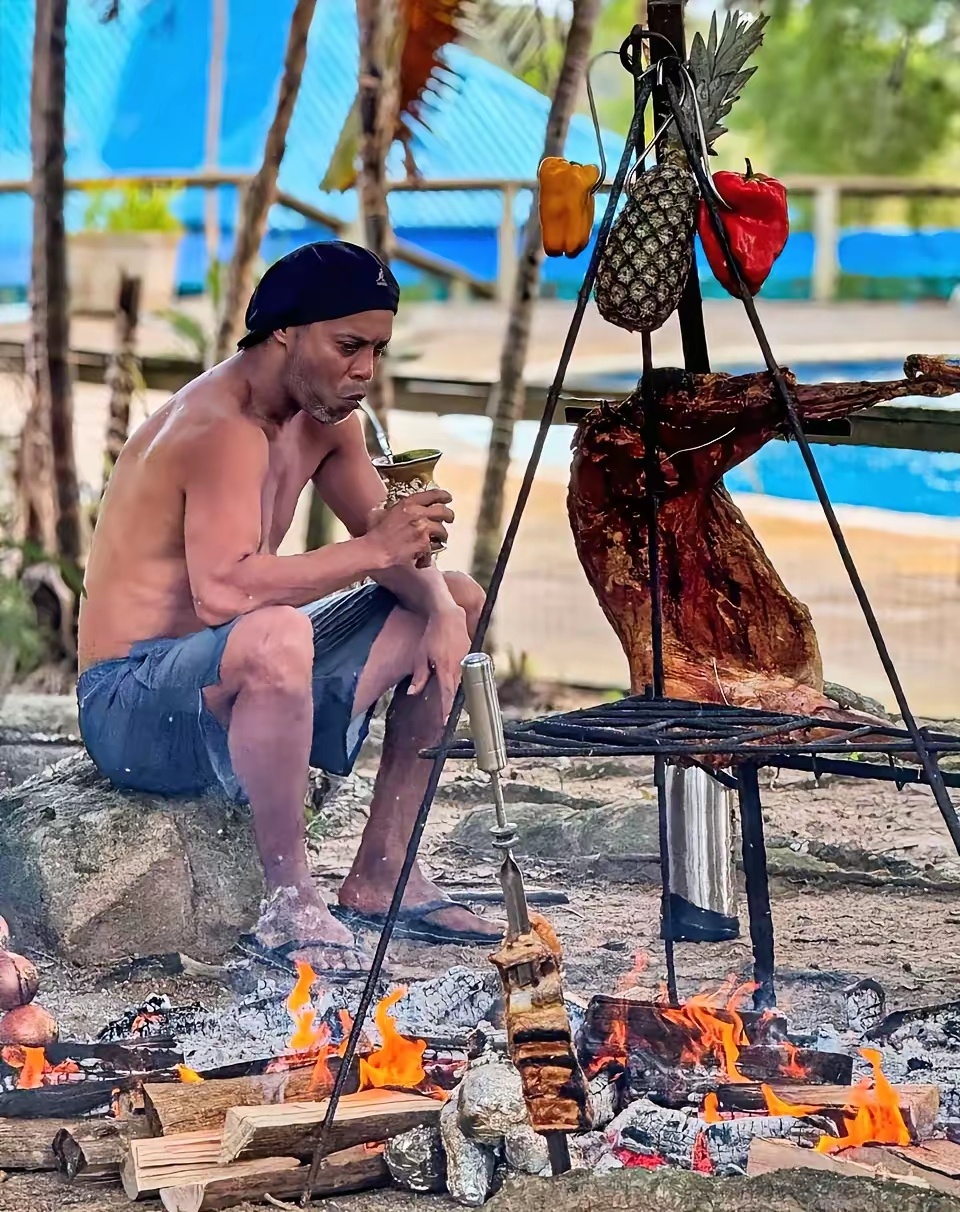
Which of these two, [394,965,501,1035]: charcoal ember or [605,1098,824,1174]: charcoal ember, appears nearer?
[605,1098,824,1174]: charcoal ember

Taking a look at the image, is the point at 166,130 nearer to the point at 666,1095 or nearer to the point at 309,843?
the point at 309,843

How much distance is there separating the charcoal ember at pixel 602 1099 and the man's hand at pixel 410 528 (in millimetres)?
1317

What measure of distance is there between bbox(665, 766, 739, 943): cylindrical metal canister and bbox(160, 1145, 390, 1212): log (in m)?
1.29

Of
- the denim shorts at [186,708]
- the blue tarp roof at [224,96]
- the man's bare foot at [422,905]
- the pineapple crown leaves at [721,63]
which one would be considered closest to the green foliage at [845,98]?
the blue tarp roof at [224,96]

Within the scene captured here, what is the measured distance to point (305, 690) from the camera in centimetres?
431

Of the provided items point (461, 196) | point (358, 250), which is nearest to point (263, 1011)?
point (358, 250)

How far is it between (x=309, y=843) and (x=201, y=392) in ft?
6.06

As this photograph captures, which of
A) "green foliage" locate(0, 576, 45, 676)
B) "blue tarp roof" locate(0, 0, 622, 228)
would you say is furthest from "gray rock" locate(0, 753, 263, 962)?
"blue tarp roof" locate(0, 0, 622, 228)

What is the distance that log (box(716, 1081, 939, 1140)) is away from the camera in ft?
10.6

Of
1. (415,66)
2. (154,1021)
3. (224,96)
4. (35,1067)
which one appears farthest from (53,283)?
(224,96)

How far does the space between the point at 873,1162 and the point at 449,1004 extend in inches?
47.7

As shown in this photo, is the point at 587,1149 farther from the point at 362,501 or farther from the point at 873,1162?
the point at 362,501

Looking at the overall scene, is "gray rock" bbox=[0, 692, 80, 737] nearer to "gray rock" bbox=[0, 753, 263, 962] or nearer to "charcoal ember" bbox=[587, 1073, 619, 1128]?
"gray rock" bbox=[0, 753, 263, 962]

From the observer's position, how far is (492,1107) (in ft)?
10.5
